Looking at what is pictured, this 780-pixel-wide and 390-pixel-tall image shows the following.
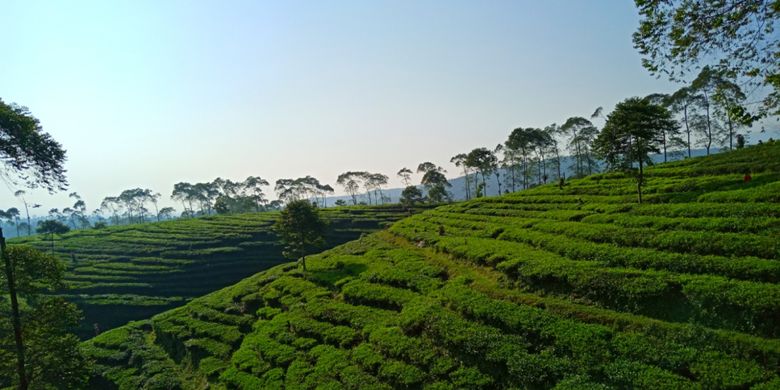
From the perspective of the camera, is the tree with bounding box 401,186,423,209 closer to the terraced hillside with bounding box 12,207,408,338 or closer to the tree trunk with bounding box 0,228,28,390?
the terraced hillside with bounding box 12,207,408,338

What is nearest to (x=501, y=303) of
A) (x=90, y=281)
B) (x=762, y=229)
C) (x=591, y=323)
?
(x=591, y=323)

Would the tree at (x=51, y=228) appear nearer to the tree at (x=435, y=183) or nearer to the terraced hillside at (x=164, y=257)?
the terraced hillside at (x=164, y=257)

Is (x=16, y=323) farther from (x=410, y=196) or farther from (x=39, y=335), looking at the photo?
(x=410, y=196)

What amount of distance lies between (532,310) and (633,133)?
21633 millimetres

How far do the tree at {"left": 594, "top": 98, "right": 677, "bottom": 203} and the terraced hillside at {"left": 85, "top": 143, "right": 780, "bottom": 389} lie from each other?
119 inches

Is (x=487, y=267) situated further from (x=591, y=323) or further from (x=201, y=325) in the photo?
(x=201, y=325)

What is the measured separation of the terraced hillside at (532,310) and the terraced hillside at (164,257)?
19.8m

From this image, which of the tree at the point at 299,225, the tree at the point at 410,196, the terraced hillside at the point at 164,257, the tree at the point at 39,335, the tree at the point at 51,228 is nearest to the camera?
the tree at the point at 39,335

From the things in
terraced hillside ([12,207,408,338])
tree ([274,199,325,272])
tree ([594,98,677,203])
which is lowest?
terraced hillside ([12,207,408,338])

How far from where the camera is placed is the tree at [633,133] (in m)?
30.7

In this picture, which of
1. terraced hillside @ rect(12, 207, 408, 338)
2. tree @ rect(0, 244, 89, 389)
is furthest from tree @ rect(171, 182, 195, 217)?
tree @ rect(0, 244, 89, 389)

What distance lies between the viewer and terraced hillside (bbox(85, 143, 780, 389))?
13.0m

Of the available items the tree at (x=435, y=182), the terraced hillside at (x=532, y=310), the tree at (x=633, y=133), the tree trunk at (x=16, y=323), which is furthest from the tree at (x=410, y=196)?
the tree trunk at (x=16, y=323)

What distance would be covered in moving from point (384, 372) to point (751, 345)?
Result: 12.6m
